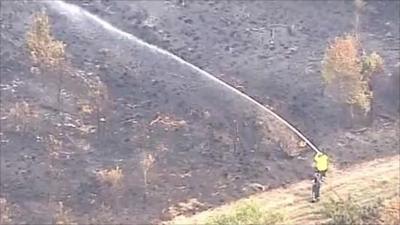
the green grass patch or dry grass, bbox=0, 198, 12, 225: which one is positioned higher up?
the green grass patch

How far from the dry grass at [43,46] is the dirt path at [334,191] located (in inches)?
184

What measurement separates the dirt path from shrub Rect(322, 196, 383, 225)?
0.46 metres

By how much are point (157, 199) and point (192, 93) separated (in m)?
3.36

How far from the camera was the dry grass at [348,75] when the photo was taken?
56.6 feet

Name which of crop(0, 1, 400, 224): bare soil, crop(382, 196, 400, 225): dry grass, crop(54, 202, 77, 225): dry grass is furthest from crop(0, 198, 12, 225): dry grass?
crop(382, 196, 400, 225): dry grass

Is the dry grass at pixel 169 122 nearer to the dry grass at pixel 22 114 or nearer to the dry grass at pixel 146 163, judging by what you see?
the dry grass at pixel 146 163

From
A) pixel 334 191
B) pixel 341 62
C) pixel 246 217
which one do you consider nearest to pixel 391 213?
pixel 334 191

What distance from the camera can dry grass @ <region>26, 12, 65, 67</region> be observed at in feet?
57.7

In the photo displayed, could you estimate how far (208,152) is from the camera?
17.0 meters

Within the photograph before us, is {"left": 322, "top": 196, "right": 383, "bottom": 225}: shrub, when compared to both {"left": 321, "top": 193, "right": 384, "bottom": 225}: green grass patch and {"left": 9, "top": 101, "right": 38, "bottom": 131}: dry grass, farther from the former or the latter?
{"left": 9, "top": 101, "right": 38, "bottom": 131}: dry grass

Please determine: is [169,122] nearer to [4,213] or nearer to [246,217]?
[4,213]

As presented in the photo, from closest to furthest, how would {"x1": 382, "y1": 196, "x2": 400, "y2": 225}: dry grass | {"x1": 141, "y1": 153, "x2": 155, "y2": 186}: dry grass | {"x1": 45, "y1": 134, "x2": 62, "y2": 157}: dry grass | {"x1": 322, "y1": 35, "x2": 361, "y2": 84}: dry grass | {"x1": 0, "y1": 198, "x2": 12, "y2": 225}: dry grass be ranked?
{"x1": 382, "y1": 196, "x2": 400, "y2": 225}: dry grass → {"x1": 0, "y1": 198, "x2": 12, "y2": 225}: dry grass → {"x1": 141, "y1": 153, "x2": 155, "y2": 186}: dry grass → {"x1": 45, "y1": 134, "x2": 62, "y2": 157}: dry grass → {"x1": 322, "y1": 35, "x2": 361, "y2": 84}: dry grass

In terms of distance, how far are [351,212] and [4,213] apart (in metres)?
5.87

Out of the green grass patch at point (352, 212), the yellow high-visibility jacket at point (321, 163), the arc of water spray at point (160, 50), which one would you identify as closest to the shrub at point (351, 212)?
the green grass patch at point (352, 212)
